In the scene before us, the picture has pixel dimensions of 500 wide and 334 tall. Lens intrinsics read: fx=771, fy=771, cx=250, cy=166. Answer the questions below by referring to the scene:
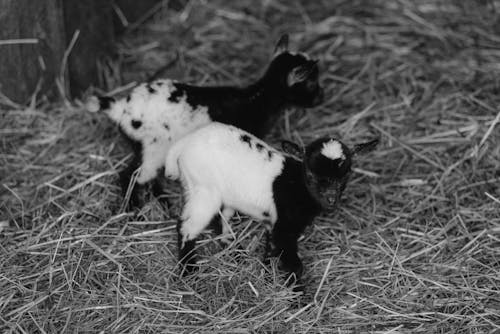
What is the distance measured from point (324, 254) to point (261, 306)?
67 cm

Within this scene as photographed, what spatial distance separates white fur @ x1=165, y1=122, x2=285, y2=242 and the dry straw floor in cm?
27

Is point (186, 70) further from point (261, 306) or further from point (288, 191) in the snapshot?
point (261, 306)

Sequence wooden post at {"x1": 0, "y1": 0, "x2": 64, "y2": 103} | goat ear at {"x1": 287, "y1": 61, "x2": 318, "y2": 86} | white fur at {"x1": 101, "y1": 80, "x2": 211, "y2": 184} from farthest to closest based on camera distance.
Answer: wooden post at {"x1": 0, "y1": 0, "x2": 64, "y2": 103}, goat ear at {"x1": 287, "y1": 61, "x2": 318, "y2": 86}, white fur at {"x1": 101, "y1": 80, "x2": 211, "y2": 184}

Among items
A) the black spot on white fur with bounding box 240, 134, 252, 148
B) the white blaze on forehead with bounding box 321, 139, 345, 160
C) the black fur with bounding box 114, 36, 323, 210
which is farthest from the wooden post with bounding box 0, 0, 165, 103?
the white blaze on forehead with bounding box 321, 139, 345, 160

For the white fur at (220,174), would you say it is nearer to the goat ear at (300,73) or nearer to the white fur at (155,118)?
the white fur at (155,118)

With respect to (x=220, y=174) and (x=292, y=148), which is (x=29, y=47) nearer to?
(x=220, y=174)

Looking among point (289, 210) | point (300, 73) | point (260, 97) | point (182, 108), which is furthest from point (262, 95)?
point (289, 210)

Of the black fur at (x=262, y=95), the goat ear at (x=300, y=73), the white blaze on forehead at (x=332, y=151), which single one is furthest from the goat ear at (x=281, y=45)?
the white blaze on forehead at (x=332, y=151)

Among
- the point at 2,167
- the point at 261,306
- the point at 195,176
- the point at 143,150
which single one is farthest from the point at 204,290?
the point at 2,167

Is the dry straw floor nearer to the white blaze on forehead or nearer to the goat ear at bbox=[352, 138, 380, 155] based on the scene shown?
the goat ear at bbox=[352, 138, 380, 155]

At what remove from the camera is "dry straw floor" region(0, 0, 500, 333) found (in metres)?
4.51

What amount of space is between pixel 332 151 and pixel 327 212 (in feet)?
2.90

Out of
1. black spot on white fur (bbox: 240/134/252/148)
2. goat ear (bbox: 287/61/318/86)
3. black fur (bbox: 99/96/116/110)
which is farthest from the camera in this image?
goat ear (bbox: 287/61/318/86)

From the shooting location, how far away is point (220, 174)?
4.73 meters
